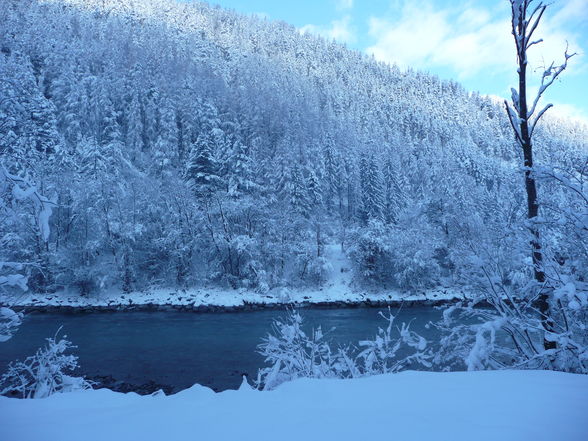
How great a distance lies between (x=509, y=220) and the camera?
5.11 meters

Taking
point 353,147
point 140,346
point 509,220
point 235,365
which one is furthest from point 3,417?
point 353,147

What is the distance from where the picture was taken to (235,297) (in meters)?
29.3

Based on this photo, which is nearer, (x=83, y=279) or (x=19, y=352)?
(x=19, y=352)

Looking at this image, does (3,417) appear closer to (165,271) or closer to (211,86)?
(165,271)

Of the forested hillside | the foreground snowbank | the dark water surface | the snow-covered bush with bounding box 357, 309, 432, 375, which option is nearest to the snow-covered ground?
the forested hillside

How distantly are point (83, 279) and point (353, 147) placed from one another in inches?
2083

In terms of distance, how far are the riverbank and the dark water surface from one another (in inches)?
54.5

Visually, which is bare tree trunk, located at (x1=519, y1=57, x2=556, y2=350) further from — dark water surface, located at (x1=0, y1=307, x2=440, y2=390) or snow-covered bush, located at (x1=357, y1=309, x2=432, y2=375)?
dark water surface, located at (x1=0, y1=307, x2=440, y2=390)

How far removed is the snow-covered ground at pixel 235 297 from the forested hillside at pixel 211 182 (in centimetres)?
110

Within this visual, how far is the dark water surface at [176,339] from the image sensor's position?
44.7 ft

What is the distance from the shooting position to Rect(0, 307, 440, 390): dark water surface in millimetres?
13633

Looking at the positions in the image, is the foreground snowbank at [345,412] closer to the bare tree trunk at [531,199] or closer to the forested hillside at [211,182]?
the bare tree trunk at [531,199]

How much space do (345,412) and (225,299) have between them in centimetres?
2744

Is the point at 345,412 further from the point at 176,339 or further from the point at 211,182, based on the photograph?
the point at 211,182
